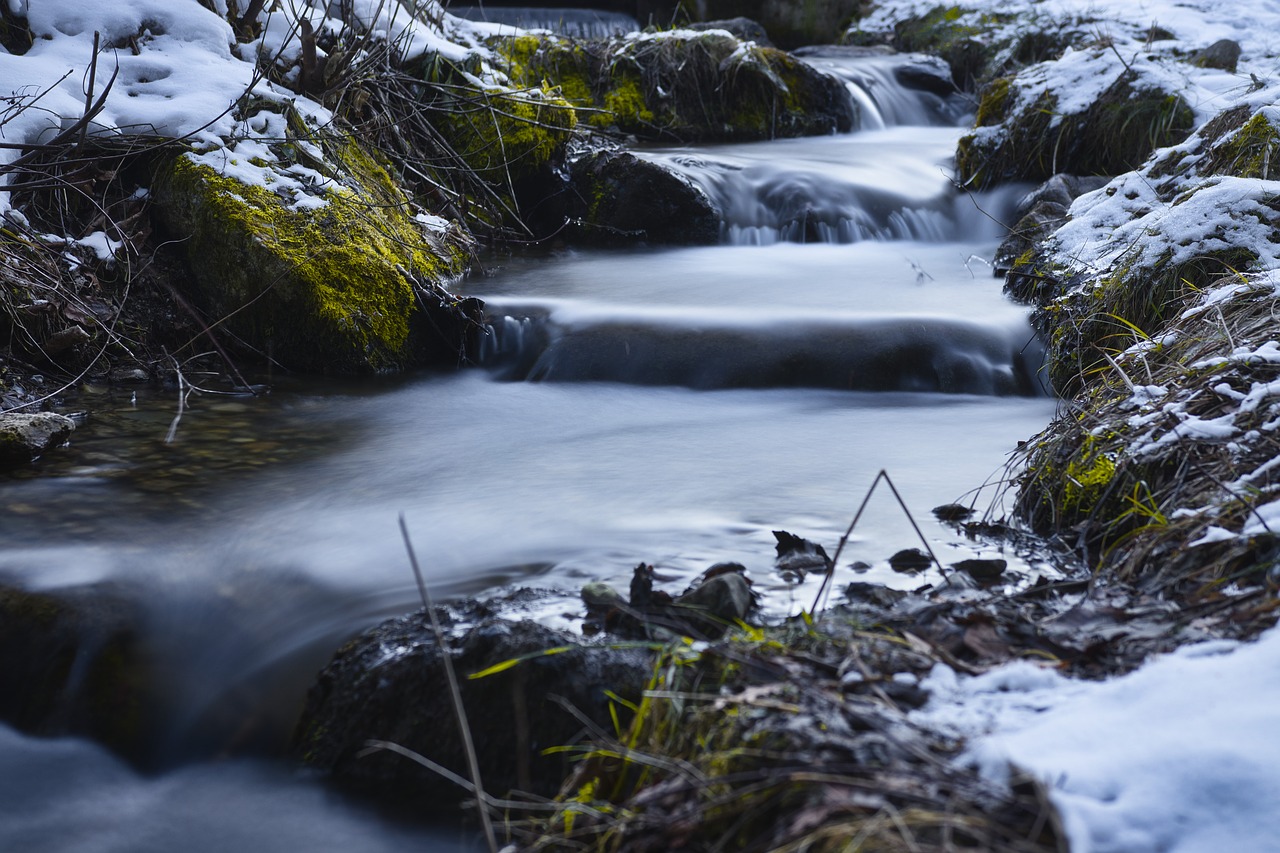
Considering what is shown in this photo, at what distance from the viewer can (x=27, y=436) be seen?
134 inches

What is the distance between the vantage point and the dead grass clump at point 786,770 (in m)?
1.24

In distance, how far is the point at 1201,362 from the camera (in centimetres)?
258

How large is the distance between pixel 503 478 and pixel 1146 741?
2.47 meters

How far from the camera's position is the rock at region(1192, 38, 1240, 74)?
8.49m

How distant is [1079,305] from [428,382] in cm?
286

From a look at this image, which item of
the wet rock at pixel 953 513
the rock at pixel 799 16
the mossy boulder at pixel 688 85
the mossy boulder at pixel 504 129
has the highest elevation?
the rock at pixel 799 16

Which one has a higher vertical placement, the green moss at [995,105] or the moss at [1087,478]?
the green moss at [995,105]

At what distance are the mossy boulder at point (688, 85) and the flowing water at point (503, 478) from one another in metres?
3.32

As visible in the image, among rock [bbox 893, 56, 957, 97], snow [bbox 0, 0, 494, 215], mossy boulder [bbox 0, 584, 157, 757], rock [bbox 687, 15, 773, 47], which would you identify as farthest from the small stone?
rock [bbox 687, 15, 773, 47]

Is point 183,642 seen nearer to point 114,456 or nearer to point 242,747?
point 242,747

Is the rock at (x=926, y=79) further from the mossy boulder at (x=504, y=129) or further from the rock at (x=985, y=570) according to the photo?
the rock at (x=985, y=570)

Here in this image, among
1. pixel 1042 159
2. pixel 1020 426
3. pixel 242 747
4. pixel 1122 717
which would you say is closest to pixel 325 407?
pixel 242 747

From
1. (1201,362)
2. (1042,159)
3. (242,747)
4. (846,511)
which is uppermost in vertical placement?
(1042,159)

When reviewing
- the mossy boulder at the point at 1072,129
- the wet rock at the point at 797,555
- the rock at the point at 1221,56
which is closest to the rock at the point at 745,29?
the rock at the point at 1221,56
